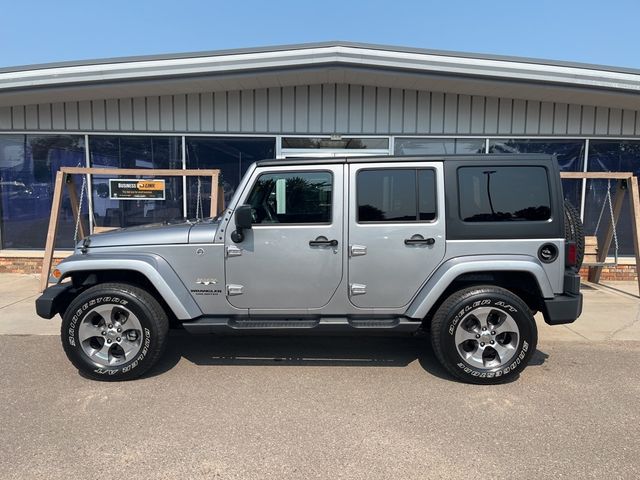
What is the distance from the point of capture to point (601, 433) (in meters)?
2.85

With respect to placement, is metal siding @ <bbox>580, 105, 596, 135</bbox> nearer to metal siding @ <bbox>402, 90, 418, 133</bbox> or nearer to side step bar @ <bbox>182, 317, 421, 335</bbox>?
metal siding @ <bbox>402, 90, 418, 133</bbox>

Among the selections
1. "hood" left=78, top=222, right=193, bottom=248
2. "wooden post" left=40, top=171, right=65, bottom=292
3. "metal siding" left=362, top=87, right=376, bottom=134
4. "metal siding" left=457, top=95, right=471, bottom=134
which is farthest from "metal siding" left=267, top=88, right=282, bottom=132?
"hood" left=78, top=222, right=193, bottom=248

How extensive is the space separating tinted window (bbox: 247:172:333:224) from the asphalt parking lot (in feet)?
4.62

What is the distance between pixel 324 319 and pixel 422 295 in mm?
881

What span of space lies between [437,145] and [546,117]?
2.09 metres

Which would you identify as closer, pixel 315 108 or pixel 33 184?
pixel 315 108

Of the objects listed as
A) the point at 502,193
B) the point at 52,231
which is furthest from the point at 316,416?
the point at 52,231

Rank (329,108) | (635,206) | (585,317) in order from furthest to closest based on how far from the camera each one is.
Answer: (329,108) < (635,206) < (585,317)

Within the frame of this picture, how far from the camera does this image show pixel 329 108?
792 centimetres

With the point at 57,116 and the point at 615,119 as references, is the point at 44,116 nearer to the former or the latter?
the point at 57,116

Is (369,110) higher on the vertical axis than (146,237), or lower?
higher

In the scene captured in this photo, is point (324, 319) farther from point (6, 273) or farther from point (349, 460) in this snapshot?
point (6, 273)

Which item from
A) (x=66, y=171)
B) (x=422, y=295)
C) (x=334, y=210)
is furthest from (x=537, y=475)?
(x=66, y=171)

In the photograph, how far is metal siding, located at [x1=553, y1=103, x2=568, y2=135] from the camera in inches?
314
